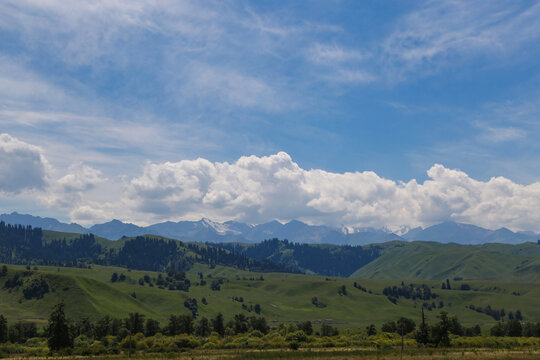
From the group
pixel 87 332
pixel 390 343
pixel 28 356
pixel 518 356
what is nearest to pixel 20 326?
pixel 87 332

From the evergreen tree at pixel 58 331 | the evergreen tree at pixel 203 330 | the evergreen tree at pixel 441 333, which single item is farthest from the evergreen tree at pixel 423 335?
the evergreen tree at pixel 58 331

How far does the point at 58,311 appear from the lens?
106938mm

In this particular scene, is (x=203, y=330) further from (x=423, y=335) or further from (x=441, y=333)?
(x=441, y=333)

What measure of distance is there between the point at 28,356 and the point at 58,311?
11.8 meters

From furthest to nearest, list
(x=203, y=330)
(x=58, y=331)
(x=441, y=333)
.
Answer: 1. (x=203, y=330)
2. (x=441, y=333)
3. (x=58, y=331)

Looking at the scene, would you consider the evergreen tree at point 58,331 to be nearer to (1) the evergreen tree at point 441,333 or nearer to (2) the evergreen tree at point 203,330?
(2) the evergreen tree at point 203,330

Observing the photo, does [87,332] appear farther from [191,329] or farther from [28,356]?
[28,356]

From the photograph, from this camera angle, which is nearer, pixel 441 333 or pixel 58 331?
pixel 58 331

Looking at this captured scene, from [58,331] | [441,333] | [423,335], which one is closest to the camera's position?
[58,331]

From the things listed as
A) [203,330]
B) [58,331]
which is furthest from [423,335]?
[58,331]

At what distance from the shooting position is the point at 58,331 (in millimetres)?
107688

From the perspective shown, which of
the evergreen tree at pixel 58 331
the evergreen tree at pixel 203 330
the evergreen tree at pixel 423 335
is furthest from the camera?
the evergreen tree at pixel 203 330

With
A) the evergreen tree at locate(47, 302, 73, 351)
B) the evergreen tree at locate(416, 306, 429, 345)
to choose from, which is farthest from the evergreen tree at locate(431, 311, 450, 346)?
the evergreen tree at locate(47, 302, 73, 351)

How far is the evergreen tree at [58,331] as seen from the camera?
10675 centimetres
